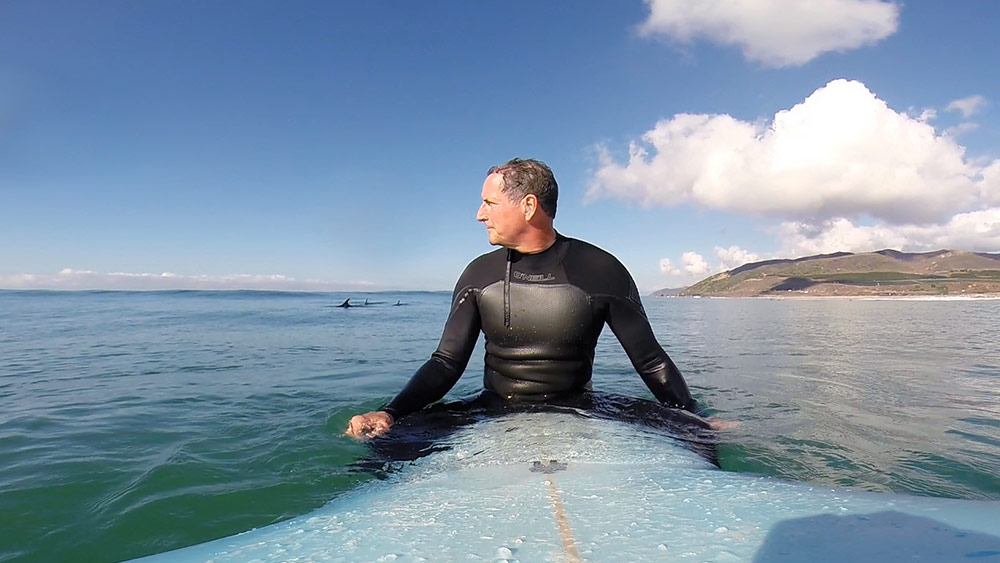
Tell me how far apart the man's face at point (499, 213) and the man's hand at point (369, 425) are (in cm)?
162

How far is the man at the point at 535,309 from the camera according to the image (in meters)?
4.08

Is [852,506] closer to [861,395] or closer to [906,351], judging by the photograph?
[861,395]

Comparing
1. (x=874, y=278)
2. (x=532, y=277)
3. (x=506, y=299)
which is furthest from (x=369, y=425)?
(x=874, y=278)

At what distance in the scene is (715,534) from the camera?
1951 mm

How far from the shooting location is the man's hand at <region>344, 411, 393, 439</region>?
375cm

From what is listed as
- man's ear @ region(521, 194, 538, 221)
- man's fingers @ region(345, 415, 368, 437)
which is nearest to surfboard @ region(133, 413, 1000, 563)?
man's fingers @ region(345, 415, 368, 437)

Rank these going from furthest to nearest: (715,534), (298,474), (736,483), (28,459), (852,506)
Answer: (28,459) → (298,474) → (736,483) → (852,506) → (715,534)

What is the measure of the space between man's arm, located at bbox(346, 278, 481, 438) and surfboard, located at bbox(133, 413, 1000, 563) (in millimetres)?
1248

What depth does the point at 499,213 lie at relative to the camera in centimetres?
405

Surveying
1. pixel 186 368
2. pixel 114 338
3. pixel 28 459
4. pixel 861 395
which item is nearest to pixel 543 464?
pixel 28 459

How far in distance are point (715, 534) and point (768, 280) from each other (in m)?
178

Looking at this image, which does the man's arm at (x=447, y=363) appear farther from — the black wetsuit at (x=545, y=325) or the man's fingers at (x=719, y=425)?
the man's fingers at (x=719, y=425)

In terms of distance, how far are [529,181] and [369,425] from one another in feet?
7.21

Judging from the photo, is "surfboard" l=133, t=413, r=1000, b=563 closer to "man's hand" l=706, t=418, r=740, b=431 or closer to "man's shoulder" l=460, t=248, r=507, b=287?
"man's hand" l=706, t=418, r=740, b=431
